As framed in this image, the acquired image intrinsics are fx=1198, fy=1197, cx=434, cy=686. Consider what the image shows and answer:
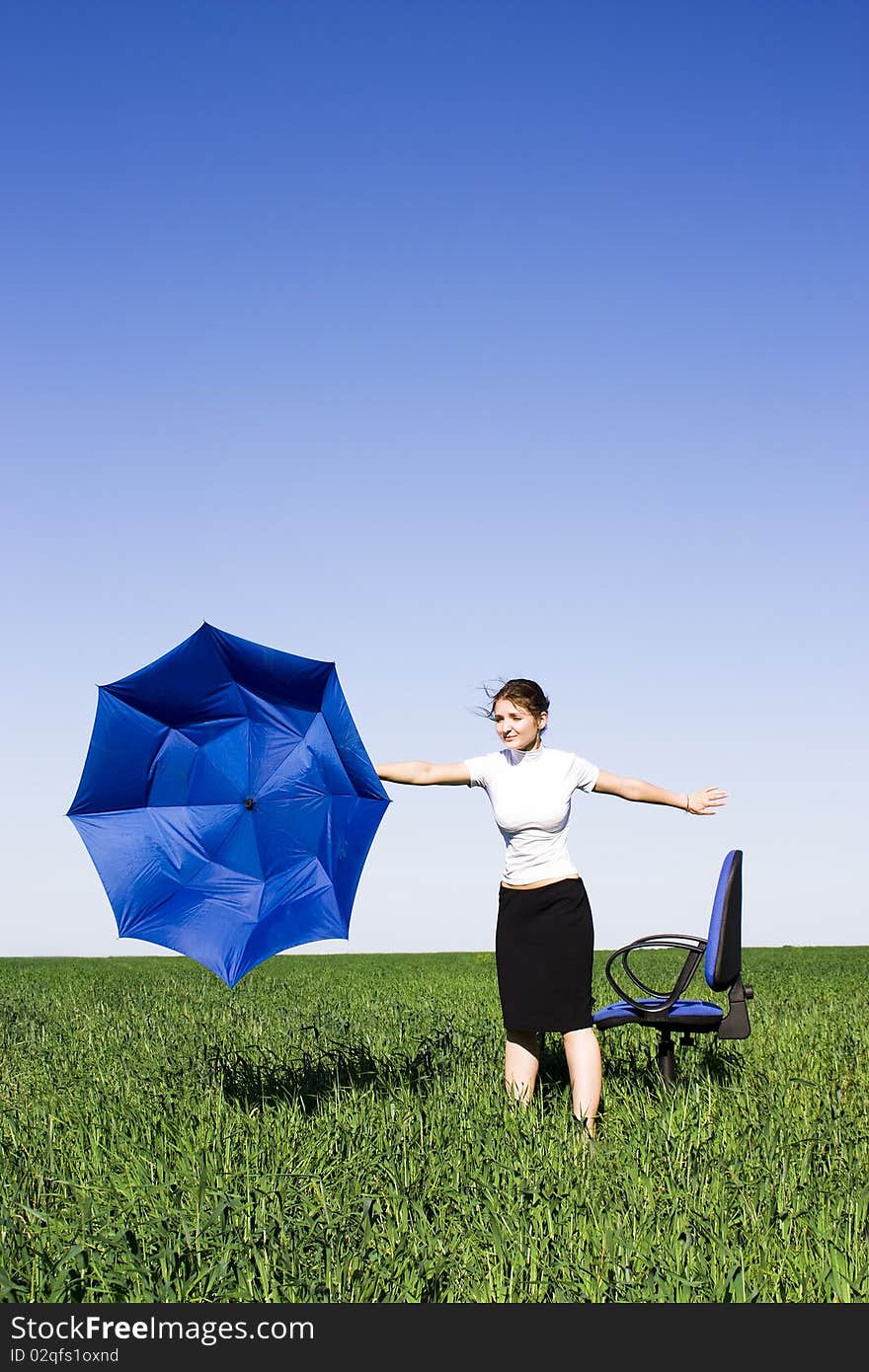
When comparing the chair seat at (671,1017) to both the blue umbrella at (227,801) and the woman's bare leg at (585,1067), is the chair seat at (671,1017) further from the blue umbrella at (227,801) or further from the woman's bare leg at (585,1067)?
the blue umbrella at (227,801)

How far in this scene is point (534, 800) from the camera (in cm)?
653

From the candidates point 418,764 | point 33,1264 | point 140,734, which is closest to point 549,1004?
point 418,764

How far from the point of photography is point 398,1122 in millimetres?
6363

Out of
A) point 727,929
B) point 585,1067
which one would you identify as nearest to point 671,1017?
point 727,929

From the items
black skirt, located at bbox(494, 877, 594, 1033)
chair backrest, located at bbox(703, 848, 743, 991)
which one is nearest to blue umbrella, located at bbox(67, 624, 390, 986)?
black skirt, located at bbox(494, 877, 594, 1033)

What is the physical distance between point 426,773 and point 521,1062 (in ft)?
5.92

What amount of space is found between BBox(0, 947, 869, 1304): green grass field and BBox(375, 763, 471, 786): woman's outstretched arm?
1.79 meters

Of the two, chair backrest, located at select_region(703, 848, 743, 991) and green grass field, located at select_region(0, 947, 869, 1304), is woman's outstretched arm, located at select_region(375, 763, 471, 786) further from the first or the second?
chair backrest, located at select_region(703, 848, 743, 991)

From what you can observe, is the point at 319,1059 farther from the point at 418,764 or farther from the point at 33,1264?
the point at 33,1264

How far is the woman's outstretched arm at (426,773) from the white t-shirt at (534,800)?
0.06 meters

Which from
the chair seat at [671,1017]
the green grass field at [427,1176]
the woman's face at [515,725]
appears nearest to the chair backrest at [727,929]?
the chair seat at [671,1017]

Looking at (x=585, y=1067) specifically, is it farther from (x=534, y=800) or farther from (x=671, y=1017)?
(x=534, y=800)

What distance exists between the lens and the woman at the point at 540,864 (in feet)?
21.7
